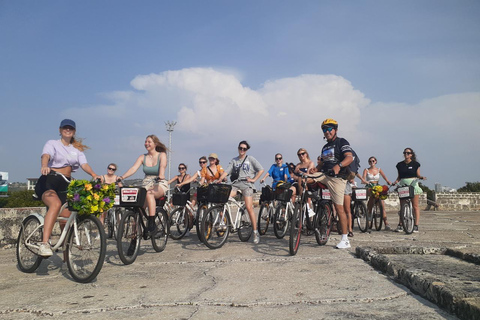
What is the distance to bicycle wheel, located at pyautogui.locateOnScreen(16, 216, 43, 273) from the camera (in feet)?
15.4

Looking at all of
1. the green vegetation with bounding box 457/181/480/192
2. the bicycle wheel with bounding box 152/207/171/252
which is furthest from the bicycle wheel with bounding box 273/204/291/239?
the green vegetation with bounding box 457/181/480/192

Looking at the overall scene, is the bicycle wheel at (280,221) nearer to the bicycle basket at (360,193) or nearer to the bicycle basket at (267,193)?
the bicycle basket at (267,193)

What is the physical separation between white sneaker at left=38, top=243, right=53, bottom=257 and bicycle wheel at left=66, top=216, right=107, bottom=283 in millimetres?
317

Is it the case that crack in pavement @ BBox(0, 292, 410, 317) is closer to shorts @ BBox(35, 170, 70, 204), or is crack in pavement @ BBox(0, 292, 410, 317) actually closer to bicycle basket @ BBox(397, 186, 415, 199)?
shorts @ BBox(35, 170, 70, 204)

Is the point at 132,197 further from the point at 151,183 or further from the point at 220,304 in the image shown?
the point at 220,304

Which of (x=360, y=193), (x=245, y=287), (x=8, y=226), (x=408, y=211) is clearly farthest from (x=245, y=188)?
(x=8, y=226)

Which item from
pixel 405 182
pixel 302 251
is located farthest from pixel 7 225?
pixel 405 182

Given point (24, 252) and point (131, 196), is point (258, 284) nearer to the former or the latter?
point (131, 196)

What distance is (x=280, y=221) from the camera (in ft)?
24.8

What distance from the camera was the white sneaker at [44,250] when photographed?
173 inches

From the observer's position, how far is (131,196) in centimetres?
517

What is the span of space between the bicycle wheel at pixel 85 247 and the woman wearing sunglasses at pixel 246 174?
9.88ft

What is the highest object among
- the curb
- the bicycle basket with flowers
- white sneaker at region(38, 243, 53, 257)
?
the bicycle basket with flowers

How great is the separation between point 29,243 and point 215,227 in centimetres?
278
